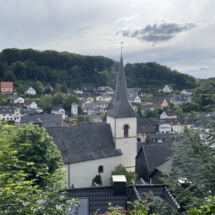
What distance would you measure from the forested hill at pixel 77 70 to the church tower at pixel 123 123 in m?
83.8

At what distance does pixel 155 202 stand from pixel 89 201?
4.88 metres

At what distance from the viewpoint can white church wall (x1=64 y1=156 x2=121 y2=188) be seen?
23.8m

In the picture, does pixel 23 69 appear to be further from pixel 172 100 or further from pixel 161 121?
pixel 161 121

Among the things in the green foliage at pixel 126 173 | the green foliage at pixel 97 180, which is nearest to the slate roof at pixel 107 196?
the green foliage at pixel 126 173

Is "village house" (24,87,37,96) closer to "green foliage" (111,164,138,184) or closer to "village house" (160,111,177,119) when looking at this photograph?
"village house" (160,111,177,119)

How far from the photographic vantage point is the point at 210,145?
20.7 ft

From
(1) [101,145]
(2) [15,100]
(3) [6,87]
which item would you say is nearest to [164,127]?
(1) [101,145]

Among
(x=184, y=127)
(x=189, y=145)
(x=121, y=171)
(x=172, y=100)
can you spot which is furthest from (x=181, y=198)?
(x=172, y=100)

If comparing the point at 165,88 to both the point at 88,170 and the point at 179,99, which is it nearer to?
the point at 179,99

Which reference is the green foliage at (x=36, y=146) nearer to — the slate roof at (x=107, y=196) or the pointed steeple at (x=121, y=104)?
the slate roof at (x=107, y=196)

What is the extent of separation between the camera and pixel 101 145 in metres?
25.8

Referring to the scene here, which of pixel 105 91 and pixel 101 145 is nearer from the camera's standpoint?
pixel 101 145

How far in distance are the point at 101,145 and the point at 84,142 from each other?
165 cm

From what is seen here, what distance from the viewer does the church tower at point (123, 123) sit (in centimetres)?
2642
